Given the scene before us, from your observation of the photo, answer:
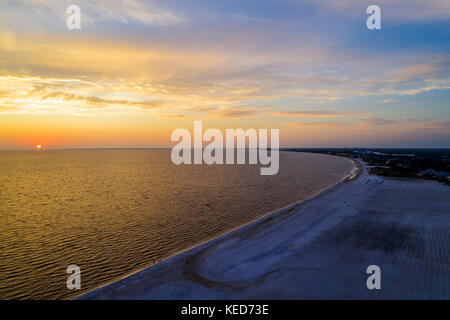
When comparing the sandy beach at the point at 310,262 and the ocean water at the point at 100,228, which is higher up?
the sandy beach at the point at 310,262

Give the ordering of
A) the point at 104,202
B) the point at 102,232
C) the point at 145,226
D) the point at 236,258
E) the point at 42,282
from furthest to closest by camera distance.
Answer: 1. the point at 104,202
2. the point at 145,226
3. the point at 102,232
4. the point at 236,258
5. the point at 42,282

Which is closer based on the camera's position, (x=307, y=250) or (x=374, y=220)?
(x=307, y=250)

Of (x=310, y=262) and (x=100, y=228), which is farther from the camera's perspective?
(x=100, y=228)

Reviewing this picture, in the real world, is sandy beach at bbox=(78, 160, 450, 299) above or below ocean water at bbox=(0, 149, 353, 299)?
above

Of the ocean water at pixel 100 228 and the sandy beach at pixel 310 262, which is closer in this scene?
the sandy beach at pixel 310 262

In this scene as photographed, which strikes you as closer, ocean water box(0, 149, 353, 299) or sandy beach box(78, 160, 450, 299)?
sandy beach box(78, 160, 450, 299)

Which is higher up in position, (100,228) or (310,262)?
(310,262)
